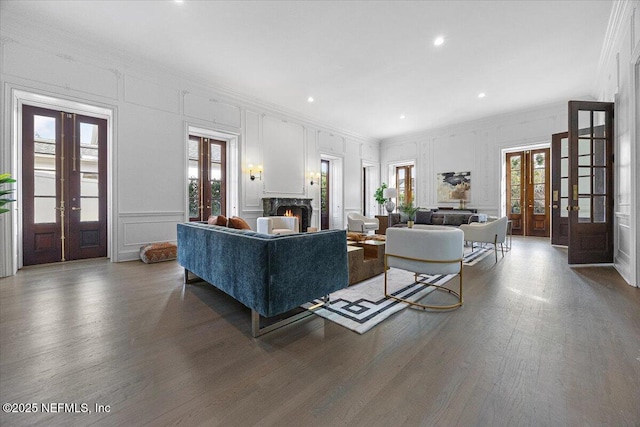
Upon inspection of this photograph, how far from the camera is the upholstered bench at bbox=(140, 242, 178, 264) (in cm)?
454

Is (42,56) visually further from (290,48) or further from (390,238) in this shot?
(390,238)

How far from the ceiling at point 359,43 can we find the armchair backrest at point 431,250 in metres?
2.95

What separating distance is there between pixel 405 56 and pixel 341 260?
3970mm

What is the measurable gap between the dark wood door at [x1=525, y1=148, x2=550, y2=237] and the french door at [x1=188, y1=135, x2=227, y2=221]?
8.58m

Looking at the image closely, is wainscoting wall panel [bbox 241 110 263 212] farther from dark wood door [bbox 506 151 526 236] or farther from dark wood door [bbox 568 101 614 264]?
dark wood door [bbox 506 151 526 236]

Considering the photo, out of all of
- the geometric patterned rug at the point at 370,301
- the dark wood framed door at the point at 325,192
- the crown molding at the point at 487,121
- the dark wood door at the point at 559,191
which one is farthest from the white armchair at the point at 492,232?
the dark wood framed door at the point at 325,192

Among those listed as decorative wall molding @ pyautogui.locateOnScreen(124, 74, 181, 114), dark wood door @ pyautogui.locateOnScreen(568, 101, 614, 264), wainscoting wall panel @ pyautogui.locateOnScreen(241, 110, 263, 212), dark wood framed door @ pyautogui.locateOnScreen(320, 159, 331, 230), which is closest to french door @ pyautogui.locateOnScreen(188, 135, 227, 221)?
wainscoting wall panel @ pyautogui.locateOnScreen(241, 110, 263, 212)

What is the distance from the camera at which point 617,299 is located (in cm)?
273

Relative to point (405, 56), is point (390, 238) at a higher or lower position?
lower

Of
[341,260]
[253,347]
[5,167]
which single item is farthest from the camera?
[5,167]

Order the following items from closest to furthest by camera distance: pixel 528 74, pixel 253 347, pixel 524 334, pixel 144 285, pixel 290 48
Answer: pixel 253 347 → pixel 524 334 → pixel 144 285 → pixel 290 48 → pixel 528 74

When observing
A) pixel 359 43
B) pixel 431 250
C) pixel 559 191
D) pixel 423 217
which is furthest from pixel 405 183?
pixel 431 250

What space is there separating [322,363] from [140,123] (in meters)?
5.28

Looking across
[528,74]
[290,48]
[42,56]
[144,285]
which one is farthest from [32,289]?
[528,74]
